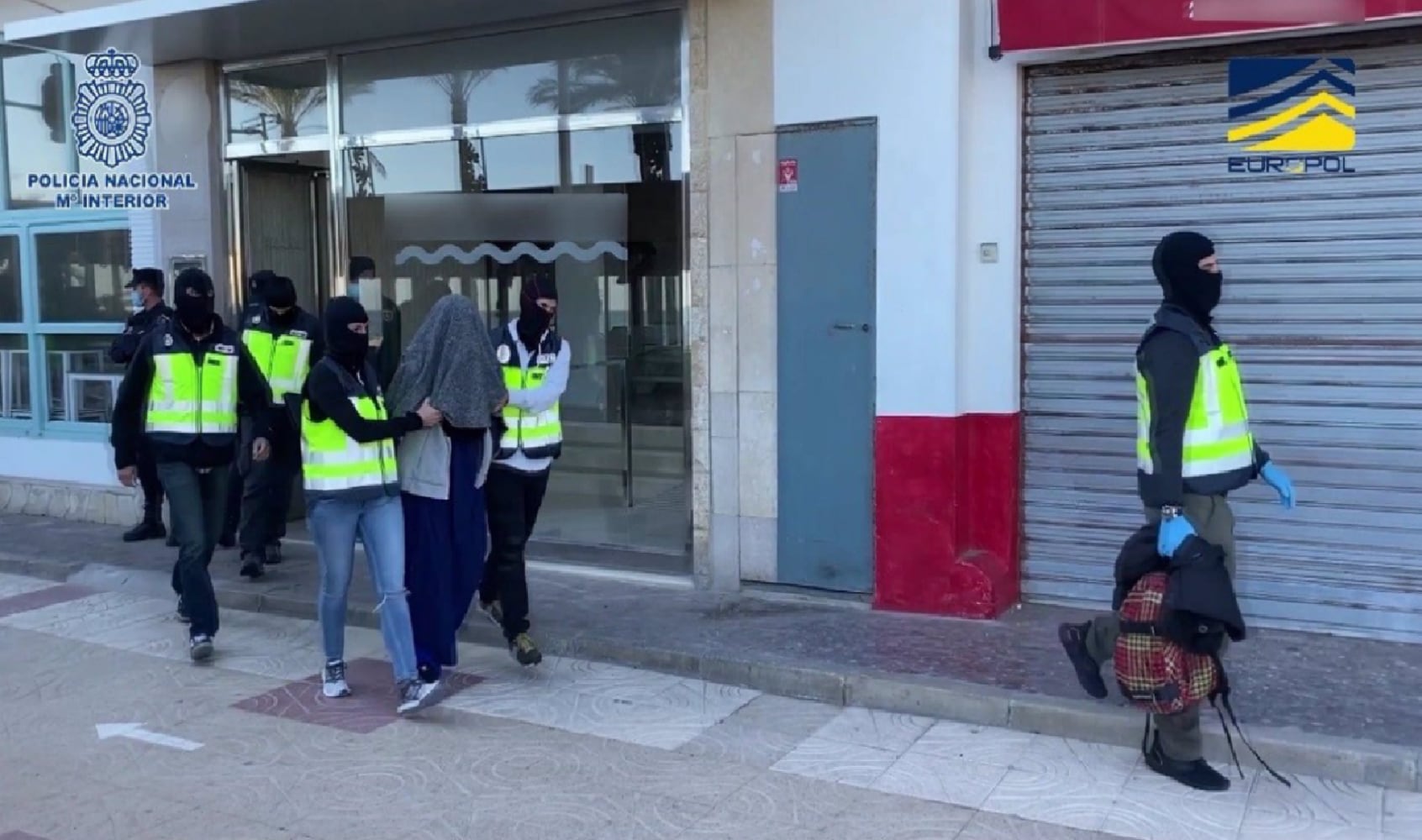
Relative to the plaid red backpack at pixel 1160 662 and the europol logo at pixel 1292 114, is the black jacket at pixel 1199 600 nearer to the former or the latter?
the plaid red backpack at pixel 1160 662

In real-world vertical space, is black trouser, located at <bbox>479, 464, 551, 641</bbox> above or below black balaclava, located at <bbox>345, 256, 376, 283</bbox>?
below

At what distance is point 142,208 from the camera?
10.1m

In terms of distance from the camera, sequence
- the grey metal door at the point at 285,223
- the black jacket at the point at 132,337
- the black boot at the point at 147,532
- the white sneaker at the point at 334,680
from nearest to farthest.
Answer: the white sneaker at the point at 334,680 → the black jacket at the point at 132,337 → the black boot at the point at 147,532 → the grey metal door at the point at 285,223

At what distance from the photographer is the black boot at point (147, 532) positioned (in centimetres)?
980

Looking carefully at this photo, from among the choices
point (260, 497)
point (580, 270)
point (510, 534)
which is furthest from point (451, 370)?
point (260, 497)

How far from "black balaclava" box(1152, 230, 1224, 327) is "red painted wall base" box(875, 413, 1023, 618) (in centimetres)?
209

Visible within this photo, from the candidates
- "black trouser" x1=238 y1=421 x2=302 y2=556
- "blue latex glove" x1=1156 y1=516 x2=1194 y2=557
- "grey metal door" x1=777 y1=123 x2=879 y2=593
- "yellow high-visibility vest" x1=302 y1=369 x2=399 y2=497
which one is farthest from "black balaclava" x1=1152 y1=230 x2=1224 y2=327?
"black trouser" x1=238 y1=421 x2=302 y2=556

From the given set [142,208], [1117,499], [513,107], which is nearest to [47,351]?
[142,208]

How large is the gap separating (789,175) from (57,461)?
23.4 ft

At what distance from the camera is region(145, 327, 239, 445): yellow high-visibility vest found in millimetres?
6691

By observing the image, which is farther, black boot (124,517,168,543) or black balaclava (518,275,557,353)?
black boot (124,517,168,543)

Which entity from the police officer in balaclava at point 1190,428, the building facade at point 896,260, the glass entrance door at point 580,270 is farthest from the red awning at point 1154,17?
the glass entrance door at point 580,270

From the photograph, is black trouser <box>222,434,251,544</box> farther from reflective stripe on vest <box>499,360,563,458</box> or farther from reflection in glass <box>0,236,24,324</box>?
reflection in glass <box>0,236,24,324</box>

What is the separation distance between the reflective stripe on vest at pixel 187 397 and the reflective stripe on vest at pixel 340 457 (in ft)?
3.74
